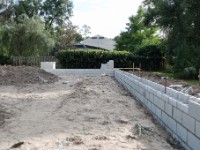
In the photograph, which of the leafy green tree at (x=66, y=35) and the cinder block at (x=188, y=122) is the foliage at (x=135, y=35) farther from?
the cinder block at (x=188, y=122)

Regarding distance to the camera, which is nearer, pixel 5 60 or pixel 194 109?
pixel 194 109

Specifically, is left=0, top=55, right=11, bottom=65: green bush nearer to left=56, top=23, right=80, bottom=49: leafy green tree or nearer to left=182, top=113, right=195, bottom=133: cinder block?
left=56, top=23, right=80, bottom=49: leafy green tree

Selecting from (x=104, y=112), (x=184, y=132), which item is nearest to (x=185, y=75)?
(x=104, y=112)

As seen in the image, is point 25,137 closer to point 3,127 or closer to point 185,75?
point 3,127

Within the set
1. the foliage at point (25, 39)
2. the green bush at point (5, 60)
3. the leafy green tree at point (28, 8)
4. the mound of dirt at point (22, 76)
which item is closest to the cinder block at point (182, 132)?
the mound of dirt at point (22, 76)

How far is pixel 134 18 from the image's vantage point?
33188 millimetres

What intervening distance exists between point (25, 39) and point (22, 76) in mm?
14021

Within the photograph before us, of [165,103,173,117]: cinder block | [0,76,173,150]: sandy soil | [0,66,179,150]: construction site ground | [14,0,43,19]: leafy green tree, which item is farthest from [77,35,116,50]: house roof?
[165,103,173,117]: cinder block

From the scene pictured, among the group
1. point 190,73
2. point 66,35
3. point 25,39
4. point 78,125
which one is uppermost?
point 66,35

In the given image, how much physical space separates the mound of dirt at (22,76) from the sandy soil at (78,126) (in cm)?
538

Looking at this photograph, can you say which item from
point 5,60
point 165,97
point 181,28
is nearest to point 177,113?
point 165,97

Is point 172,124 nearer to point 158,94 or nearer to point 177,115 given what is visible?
point 177,115

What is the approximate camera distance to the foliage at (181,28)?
16656 millimetres

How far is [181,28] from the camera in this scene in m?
17.4
